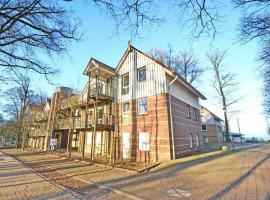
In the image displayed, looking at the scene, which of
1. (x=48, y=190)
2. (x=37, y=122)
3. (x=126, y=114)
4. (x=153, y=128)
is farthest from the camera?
(x=37, y=122)

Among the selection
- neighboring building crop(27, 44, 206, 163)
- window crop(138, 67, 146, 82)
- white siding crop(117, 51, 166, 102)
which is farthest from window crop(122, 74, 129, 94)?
window crop(138, 67, 146, 82)

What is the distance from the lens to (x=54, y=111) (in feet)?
86.3

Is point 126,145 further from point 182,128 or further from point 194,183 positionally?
point 194,183

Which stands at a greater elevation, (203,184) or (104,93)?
(104,93)

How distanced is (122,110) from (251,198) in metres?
12.6

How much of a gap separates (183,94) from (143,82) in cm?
467

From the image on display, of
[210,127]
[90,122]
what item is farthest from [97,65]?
[210,127]

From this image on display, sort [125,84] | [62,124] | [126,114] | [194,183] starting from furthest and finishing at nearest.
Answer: [62,124] → [125,84] → [126,114] → [194,183]

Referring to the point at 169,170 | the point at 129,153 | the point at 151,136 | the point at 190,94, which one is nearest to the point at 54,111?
the point at 129,153

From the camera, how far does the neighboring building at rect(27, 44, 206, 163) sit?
13931 millimetres

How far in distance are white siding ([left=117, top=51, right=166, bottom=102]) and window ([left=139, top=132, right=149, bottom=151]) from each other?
3.45m

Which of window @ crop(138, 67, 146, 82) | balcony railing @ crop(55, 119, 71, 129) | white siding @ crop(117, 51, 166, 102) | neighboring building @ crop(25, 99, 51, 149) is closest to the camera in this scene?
white siding @ crop(117, 51, 166, 102)

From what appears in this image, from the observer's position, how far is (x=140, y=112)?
613 inches

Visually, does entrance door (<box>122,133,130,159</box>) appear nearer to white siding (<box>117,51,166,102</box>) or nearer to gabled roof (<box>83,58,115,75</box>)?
white siding (<box>117,51,166,102</box>)
